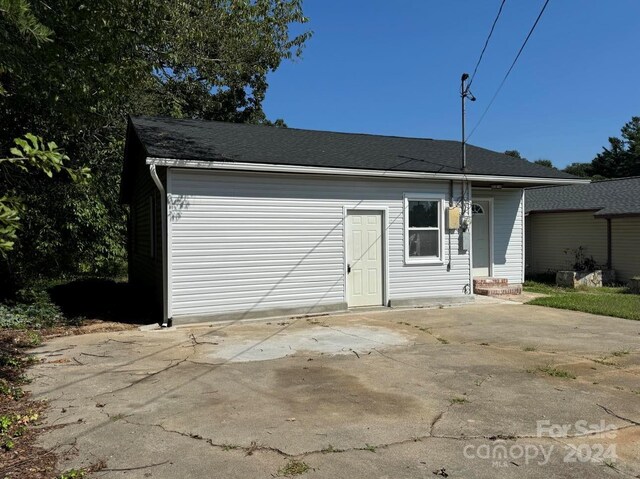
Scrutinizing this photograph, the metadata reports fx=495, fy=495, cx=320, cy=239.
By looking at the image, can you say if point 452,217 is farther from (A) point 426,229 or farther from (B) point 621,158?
(B) point 621,158

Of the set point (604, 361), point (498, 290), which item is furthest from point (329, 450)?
point (498, 290)

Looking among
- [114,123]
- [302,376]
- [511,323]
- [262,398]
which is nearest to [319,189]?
[511,323]

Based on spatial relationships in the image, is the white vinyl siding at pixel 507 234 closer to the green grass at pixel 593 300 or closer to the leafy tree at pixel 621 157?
A: the green grass at pixel 593 300

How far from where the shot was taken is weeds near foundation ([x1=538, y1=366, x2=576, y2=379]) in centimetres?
570

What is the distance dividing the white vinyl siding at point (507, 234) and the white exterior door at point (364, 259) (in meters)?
4.80

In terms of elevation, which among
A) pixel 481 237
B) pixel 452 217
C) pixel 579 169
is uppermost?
pixel 579 169

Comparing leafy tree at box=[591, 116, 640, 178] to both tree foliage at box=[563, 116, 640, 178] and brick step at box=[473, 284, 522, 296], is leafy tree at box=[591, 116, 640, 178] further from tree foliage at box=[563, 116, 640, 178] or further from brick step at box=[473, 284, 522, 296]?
brick step at box=[473, 284, 522, 296]

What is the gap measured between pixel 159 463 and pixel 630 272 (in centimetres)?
1694

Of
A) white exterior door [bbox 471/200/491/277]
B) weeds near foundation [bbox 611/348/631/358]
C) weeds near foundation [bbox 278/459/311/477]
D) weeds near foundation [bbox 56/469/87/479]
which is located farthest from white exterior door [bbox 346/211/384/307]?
weeds near foundation [bbox 56/469/87/479]

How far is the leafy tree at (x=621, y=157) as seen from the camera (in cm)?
5456

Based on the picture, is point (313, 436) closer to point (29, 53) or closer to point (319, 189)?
point (29, 53)

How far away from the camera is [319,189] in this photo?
1021 centimetres

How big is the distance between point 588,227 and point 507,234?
5.38 m

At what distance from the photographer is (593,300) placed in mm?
12031
